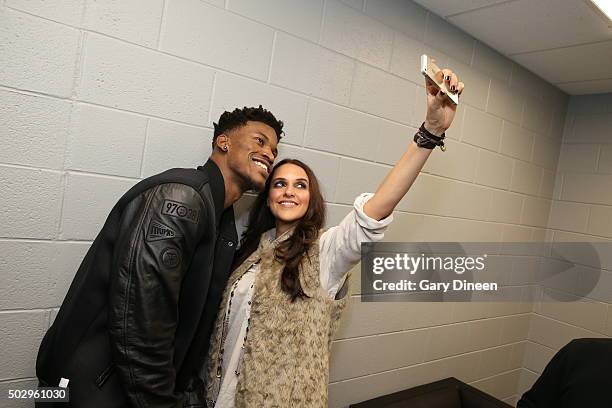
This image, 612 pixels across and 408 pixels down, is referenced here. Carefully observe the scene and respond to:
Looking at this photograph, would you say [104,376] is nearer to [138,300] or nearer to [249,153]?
[138,300]

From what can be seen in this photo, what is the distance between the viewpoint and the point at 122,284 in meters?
1.08

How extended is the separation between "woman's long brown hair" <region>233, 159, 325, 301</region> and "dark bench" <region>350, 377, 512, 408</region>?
3.66ft

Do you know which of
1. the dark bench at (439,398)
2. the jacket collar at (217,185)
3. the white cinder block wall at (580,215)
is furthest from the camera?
the white cinder block wall at (580,215)

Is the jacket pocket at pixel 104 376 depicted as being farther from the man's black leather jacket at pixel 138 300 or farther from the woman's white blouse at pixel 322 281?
the woman's white blouse at pixel 322 281

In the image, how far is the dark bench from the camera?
2268 mm

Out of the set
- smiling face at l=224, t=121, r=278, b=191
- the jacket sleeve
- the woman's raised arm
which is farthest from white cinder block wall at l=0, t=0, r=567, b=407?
the woman's raised arm

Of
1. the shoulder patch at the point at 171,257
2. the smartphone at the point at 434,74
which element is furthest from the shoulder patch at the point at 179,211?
the smartphone at the point at 434,74

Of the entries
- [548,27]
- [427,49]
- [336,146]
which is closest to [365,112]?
[336,146]

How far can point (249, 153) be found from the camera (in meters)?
1.47

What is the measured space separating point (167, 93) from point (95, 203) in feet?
1.66

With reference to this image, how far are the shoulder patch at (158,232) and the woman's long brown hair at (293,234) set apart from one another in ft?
1.73

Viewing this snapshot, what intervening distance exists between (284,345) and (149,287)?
1.93ft

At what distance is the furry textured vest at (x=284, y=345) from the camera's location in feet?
4.66

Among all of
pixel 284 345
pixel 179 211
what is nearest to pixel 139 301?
pixel 179 211
